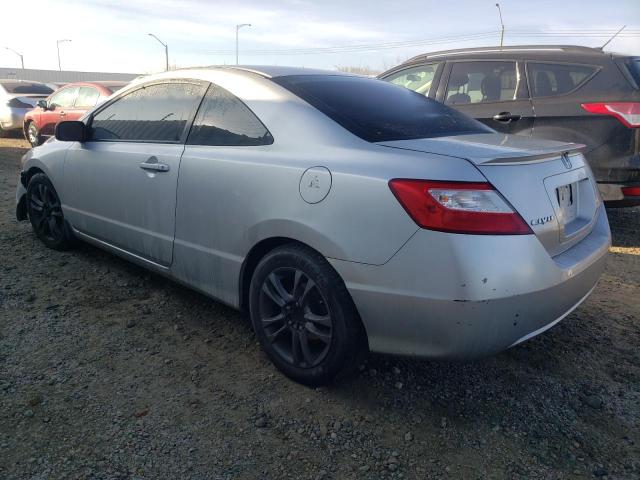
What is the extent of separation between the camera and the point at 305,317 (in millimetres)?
2422

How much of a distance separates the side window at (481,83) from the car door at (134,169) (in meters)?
3.60

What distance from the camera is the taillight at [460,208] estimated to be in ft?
6.47

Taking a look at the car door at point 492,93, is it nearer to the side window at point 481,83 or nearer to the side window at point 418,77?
the side window at point 481,83

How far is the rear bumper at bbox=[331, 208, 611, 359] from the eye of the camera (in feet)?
6.41

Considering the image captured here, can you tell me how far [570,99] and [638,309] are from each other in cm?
233

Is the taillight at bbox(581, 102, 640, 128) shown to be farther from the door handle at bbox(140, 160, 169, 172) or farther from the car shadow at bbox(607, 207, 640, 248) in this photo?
the door handle at bbox(140, 160, 169, 172)

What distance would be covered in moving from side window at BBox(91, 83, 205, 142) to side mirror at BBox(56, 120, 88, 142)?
0.09 metres

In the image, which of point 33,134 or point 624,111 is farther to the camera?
point 33,134

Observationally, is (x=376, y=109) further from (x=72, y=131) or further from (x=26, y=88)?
(x=26, y=88)

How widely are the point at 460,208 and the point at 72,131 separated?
9.50 feet

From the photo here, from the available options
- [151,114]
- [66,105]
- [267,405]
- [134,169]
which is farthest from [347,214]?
[66,105]

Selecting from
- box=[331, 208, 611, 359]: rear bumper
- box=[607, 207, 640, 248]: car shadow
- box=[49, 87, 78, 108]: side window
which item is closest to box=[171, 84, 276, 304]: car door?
box=[331, 208, 611, 359]: rear bumper

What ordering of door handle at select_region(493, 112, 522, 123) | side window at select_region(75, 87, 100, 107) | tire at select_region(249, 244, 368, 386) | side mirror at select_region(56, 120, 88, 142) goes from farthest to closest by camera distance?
side window at select_region(75, 87, 100, 107) < door handle at select_region(493, 112, 522, 123) < side mirror at select_region(56, 120, 88, 142) < tire at select_region(249, 244, 368, 386)

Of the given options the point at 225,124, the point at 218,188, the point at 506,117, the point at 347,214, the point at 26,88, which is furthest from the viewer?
the point at 26,88
